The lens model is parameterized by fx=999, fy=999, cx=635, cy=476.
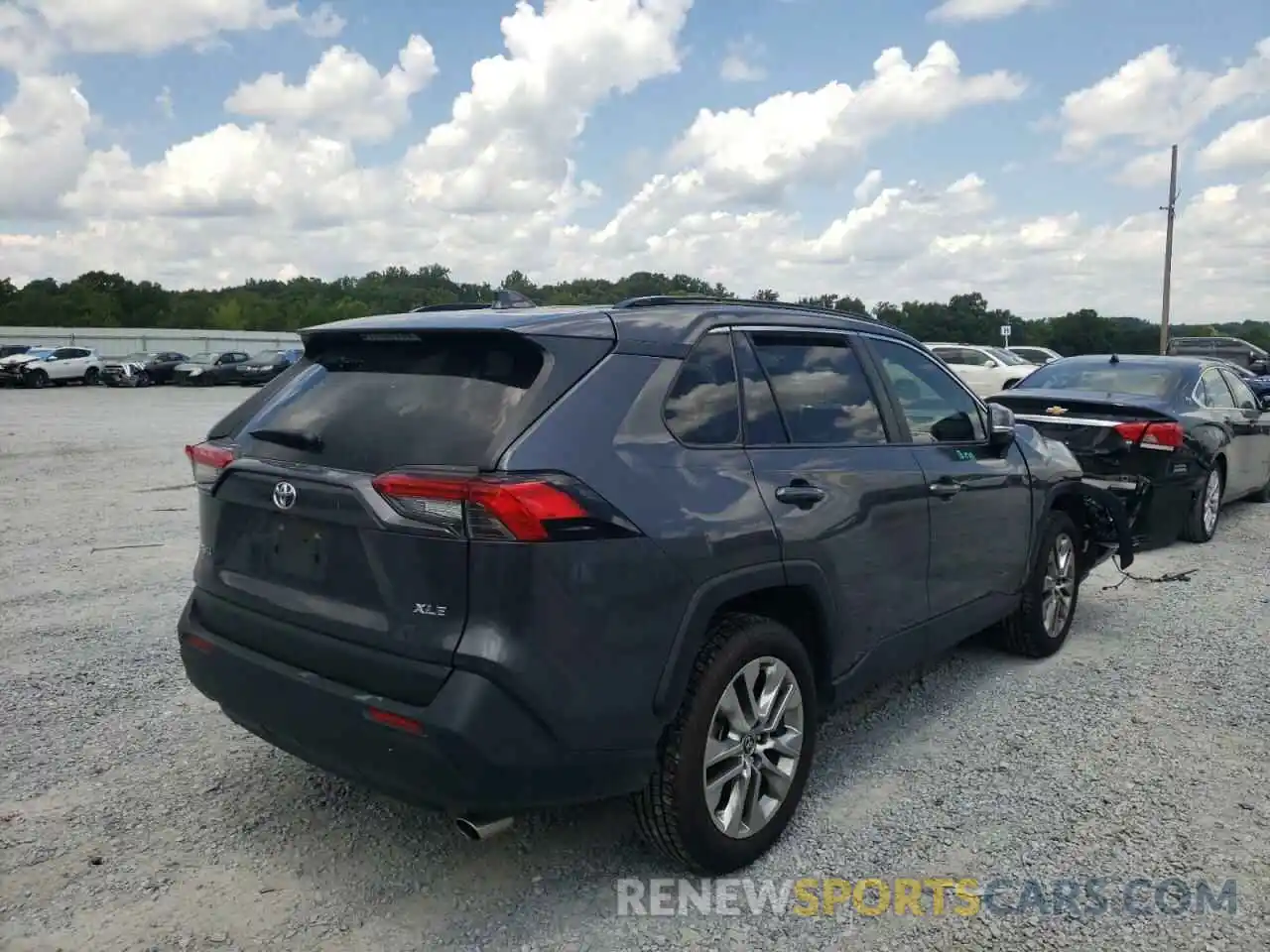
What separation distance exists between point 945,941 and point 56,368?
140ft

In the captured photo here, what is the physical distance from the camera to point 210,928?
287 centimetres

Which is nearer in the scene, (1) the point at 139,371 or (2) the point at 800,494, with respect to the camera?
(2) the point at 800,494

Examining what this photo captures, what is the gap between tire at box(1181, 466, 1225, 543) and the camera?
8.33 metres

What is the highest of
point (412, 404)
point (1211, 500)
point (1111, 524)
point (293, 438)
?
point (412, 404)

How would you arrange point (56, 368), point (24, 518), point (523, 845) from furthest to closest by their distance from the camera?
point (56, 368) → point (24, 518) → point (523, 845)

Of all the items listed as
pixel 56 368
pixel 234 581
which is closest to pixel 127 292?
pixel 56 368

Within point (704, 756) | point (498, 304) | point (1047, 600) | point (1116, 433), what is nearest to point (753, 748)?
point (704, 756)

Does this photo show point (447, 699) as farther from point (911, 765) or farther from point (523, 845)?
point (911, 765)

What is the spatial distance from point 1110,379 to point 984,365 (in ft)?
59.4

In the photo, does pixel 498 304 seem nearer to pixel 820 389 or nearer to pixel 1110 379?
pixel 820 389

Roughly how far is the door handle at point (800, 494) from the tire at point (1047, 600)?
2168 mm

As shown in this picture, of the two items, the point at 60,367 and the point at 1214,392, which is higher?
the point at 1214,392

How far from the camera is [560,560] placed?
264cm

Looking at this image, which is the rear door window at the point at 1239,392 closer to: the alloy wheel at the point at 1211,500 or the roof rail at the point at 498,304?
the alloy wheel at the point at 1211,500
